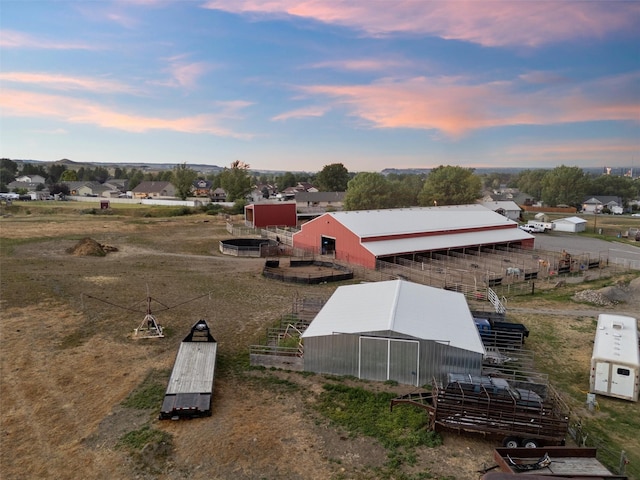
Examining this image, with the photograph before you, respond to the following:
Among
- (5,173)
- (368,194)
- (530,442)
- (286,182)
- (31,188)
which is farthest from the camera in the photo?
(286,182)

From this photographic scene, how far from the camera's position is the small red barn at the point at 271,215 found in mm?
56031

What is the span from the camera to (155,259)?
3691 centimetres

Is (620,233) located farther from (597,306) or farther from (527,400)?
(527,400)

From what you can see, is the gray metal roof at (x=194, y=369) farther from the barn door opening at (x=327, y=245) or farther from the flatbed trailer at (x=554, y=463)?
the barn door opening at (x=327, y=245)

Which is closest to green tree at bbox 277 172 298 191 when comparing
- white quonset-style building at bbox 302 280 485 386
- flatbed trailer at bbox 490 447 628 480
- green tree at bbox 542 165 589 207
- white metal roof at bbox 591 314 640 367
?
green tree at bbox 542 165 589 207

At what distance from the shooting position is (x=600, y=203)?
332 ft

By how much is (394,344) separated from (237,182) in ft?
260

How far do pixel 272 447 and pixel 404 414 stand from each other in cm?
415

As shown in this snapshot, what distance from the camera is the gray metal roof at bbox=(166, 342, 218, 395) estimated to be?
13694mm

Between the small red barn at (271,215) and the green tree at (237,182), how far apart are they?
107ft

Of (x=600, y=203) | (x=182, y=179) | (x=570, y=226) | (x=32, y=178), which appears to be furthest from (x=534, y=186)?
(x=32, y=178)

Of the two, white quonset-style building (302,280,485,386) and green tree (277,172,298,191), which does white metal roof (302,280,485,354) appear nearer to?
white quonset-style building (302,280,485,386)

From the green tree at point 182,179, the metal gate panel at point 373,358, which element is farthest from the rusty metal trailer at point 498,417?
the green tree at point 182,179

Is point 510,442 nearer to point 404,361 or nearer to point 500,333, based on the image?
point 404,361
